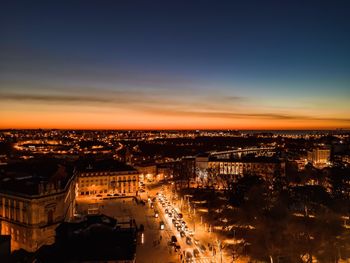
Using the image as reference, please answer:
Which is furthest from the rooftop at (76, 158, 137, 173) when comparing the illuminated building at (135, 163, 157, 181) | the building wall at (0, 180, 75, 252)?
the building wall at (0, 180, 75, 252)

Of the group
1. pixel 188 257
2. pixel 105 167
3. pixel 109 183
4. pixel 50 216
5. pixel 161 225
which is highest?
pixel 105 167

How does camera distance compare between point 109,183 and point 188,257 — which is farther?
point 109,183

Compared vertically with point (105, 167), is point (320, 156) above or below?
below

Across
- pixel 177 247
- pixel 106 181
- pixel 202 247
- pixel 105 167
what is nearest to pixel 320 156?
pixel 105 167

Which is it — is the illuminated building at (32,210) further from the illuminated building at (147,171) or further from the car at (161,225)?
the illuminated building at (147,171)

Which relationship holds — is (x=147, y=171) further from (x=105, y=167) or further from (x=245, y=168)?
(x=245, y=168)

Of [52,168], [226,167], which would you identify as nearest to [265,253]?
[52,168]

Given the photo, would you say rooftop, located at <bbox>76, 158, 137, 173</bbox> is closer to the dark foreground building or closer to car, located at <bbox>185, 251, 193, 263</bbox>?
the dark foreground building
